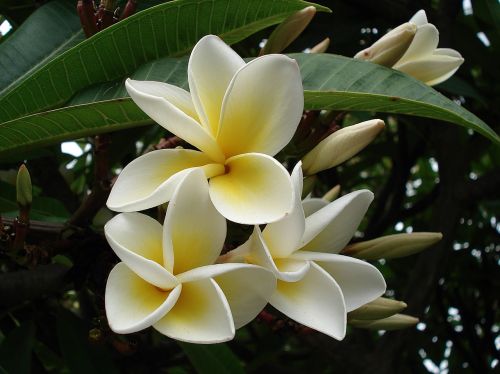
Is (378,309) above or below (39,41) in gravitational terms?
below

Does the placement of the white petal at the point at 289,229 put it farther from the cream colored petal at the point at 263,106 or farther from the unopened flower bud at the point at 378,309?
the unopened flower bud at the point at 378,309

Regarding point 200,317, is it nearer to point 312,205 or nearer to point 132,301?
point 132,301

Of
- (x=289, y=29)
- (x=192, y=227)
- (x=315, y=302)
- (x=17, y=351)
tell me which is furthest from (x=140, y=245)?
(x=17, y=351)

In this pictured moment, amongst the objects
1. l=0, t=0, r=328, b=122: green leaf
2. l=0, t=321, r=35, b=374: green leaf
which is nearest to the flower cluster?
l=0, t=0, r=328, b=122: green leaf

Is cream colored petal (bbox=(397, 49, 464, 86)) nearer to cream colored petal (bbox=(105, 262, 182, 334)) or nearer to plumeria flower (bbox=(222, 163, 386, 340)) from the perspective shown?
plumeria flower (bbox=(222, 163, 386, 340))

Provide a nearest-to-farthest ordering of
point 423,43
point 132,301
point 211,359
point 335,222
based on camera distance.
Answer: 1. point 132,301
2. point 335,222
3. point 423,43
4. point 211,359
